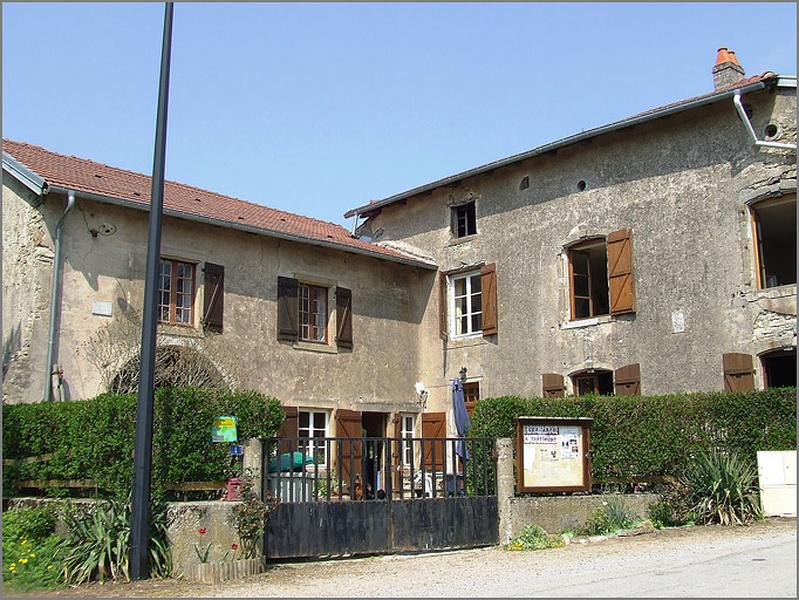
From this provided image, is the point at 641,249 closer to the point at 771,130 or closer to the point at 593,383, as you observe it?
the point at 593,383

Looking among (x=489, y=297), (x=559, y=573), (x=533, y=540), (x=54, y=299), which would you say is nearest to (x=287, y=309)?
(x=489, y=297)

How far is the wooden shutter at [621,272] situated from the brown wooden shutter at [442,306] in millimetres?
4230

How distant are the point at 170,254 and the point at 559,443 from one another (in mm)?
7815

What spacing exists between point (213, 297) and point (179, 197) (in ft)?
7.97

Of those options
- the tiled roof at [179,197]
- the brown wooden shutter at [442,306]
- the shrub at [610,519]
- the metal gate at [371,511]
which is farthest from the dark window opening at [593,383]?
Answer: the metal gate at [371,511]

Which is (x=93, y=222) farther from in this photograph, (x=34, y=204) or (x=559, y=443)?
(x=559, y=443)

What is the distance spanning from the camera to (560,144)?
17344 mm

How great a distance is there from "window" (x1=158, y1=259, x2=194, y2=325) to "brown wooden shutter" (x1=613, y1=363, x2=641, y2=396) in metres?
7.98

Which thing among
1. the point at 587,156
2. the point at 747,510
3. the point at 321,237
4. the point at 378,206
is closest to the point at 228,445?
the point at 747,510

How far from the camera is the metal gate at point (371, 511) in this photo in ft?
33.7

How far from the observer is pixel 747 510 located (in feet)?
39.8

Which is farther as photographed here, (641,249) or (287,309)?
(287,309)

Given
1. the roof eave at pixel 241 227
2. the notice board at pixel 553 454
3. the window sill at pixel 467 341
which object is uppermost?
the roof eave at pixel 241 227

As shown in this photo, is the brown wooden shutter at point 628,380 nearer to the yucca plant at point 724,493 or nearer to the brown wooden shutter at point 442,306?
the yucca plant at point 724,493
